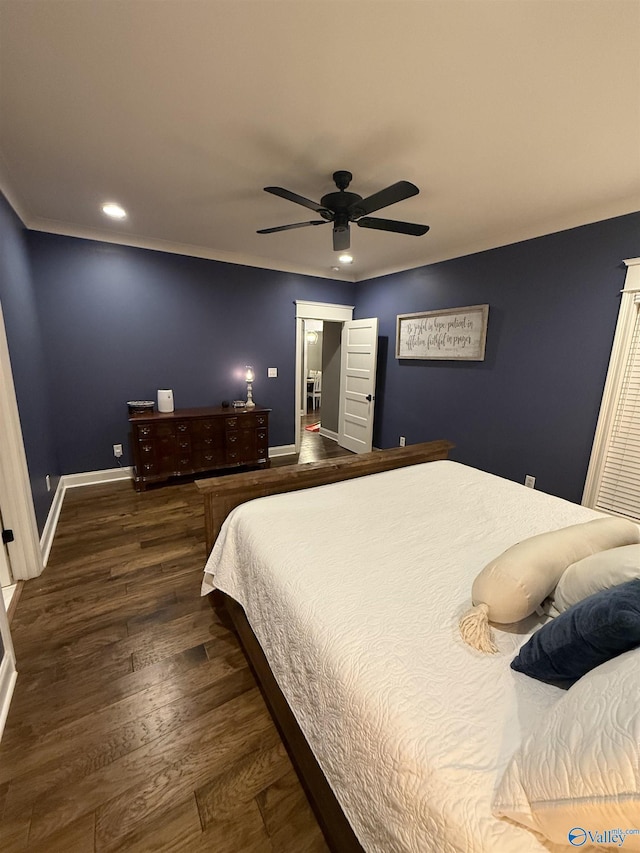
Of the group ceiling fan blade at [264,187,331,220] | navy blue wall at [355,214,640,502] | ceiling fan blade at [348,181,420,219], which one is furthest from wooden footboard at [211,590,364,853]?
navy blue wall at [355,214,640,502]

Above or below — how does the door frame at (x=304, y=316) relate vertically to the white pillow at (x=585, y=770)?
above

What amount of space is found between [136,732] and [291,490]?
1194 mm

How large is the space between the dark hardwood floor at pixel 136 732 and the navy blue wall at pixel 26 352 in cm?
82

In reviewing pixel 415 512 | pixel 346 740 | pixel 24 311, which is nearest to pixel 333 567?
pixel 346 740

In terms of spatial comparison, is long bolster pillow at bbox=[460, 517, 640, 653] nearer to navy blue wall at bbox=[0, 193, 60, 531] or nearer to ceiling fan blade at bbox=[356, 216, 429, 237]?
ceiling fan blade at bbox=[356, 216, 429, 237]

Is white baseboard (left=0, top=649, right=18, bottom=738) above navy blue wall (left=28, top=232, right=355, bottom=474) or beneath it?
beneath

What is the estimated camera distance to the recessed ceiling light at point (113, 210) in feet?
8.85

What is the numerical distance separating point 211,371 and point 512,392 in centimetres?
332

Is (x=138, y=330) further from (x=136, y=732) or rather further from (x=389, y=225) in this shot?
(x=136, y=732)

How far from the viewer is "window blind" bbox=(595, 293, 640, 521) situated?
8.25ft

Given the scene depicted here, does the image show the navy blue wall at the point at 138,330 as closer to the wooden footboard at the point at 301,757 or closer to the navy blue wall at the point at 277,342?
the navy blue wall at the point at 277,342

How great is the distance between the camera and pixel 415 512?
5.55 ft

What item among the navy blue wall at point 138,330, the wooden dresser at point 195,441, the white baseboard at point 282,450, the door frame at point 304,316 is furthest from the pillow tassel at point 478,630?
the door frame at point 304,316

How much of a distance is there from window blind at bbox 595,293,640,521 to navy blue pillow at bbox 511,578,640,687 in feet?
7.69
